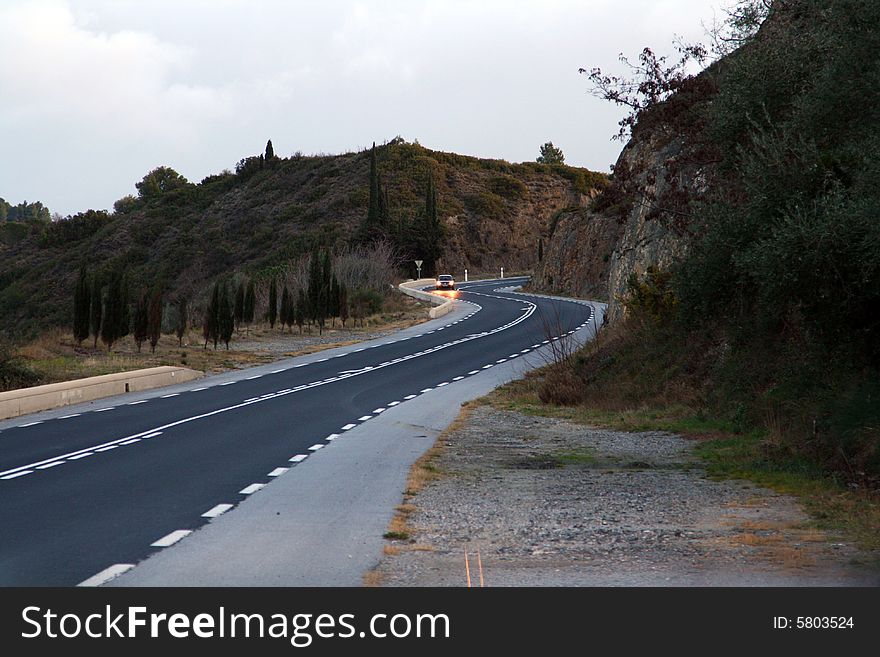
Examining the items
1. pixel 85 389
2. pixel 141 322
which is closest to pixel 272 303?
pixel 141 322

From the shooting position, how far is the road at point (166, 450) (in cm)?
1028

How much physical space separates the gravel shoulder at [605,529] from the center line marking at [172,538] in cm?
195

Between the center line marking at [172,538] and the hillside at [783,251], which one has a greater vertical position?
the hillside at [783,251]

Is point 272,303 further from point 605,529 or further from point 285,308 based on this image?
point 605,529

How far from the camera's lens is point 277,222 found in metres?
136

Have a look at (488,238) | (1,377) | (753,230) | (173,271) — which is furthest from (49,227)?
(753,230)

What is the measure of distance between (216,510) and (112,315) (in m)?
32.0

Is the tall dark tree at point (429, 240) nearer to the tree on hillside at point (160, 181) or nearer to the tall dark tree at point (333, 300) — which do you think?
the tall dark tree at point (333, 300)

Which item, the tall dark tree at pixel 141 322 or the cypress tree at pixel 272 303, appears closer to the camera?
the tall dark tree at pixel 141 322

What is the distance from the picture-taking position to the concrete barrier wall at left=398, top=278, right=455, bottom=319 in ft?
235

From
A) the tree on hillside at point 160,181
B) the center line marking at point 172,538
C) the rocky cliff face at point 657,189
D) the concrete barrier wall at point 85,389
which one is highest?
the tree on hillside at point 160,181

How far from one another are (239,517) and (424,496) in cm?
242

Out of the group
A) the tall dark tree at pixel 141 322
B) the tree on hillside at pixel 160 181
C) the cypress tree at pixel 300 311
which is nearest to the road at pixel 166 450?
the tall dark tree at pixel 141 322

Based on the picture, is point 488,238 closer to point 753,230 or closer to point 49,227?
point 49,227
